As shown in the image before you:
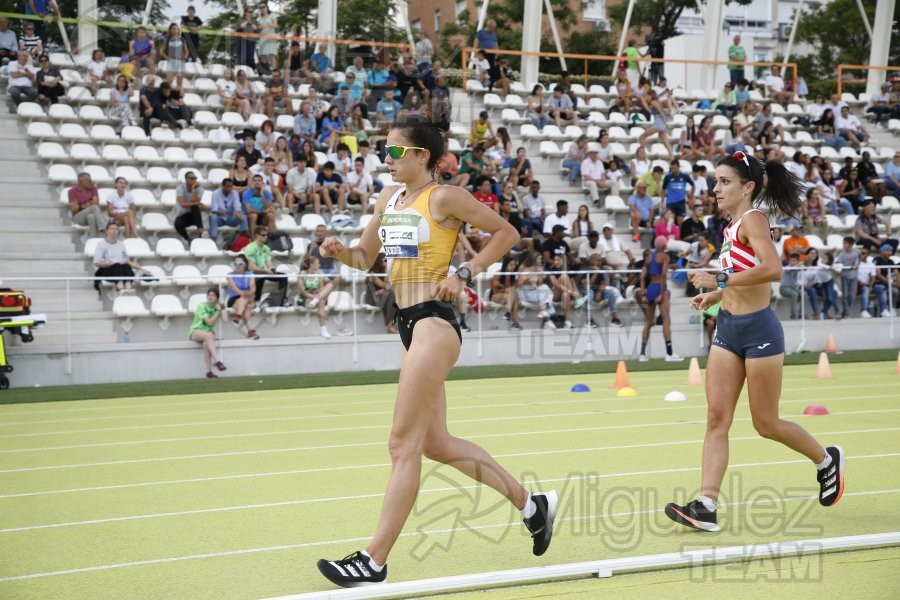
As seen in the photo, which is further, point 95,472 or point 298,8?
point 298,8

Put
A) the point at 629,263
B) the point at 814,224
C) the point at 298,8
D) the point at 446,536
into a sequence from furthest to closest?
the point at 298,8 → the point at 814,224 → the point at 629,263 → the point at 446,536

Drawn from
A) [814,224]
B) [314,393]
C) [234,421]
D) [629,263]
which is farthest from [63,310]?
[814,224]

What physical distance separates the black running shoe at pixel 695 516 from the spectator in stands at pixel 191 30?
19.5 m

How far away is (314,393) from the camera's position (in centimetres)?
1463

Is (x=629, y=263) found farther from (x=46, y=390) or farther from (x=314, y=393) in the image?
(x=46, y=390)

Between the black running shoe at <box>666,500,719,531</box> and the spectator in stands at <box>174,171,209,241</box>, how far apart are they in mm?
14104

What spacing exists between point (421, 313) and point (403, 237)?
0.38m

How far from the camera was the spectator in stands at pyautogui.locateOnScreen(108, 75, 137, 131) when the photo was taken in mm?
21062

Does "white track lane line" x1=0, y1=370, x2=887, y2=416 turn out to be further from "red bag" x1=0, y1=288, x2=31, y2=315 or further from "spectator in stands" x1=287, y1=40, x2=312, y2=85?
"spectator in stands" x1=287, y1=40, x2=312, y2=85

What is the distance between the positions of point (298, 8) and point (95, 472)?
130 ft

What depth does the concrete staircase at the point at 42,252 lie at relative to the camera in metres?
15.9

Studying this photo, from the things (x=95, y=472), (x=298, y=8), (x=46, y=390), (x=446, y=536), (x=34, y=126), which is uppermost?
(x=298, y=8)

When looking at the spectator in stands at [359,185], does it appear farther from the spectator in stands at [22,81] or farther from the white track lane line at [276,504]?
the white track lane line at [276,504]

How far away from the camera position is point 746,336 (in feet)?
20.2
